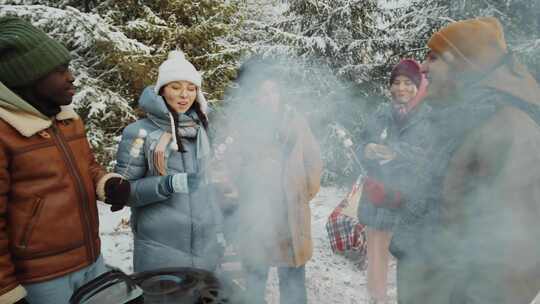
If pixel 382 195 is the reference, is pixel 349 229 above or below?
below

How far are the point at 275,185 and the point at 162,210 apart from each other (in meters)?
1.21

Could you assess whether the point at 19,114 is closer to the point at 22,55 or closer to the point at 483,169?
the point at 22,55

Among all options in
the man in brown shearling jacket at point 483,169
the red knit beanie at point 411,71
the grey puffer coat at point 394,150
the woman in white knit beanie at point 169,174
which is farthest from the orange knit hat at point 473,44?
the woman in white knit beanie at point 169,174

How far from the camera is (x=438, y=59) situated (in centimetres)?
205

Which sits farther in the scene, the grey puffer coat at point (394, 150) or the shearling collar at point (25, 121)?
the grey puffer coat at point (394, 150)

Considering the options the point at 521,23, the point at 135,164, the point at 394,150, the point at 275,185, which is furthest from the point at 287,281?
the point at 521,23

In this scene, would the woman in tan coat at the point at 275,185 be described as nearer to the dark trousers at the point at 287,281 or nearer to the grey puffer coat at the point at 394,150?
the dark trousers at the point at 287,281

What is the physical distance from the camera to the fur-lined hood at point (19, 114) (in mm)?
1686

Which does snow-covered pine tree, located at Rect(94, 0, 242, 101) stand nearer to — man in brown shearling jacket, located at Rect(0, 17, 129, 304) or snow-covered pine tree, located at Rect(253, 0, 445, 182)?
snow-covered pine tree, located at Rect(253, 0, 445, 182)

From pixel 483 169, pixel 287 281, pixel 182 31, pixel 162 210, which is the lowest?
pixel 287 281

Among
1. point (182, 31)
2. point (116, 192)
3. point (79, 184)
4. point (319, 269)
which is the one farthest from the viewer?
point (182, 31)

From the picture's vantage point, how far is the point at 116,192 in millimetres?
2107

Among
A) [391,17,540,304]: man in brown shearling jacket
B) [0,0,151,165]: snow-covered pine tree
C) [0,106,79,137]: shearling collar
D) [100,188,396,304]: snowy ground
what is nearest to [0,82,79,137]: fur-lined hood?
[0,106,79,137]: shearling collar

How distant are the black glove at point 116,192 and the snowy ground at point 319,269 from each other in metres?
2.36
